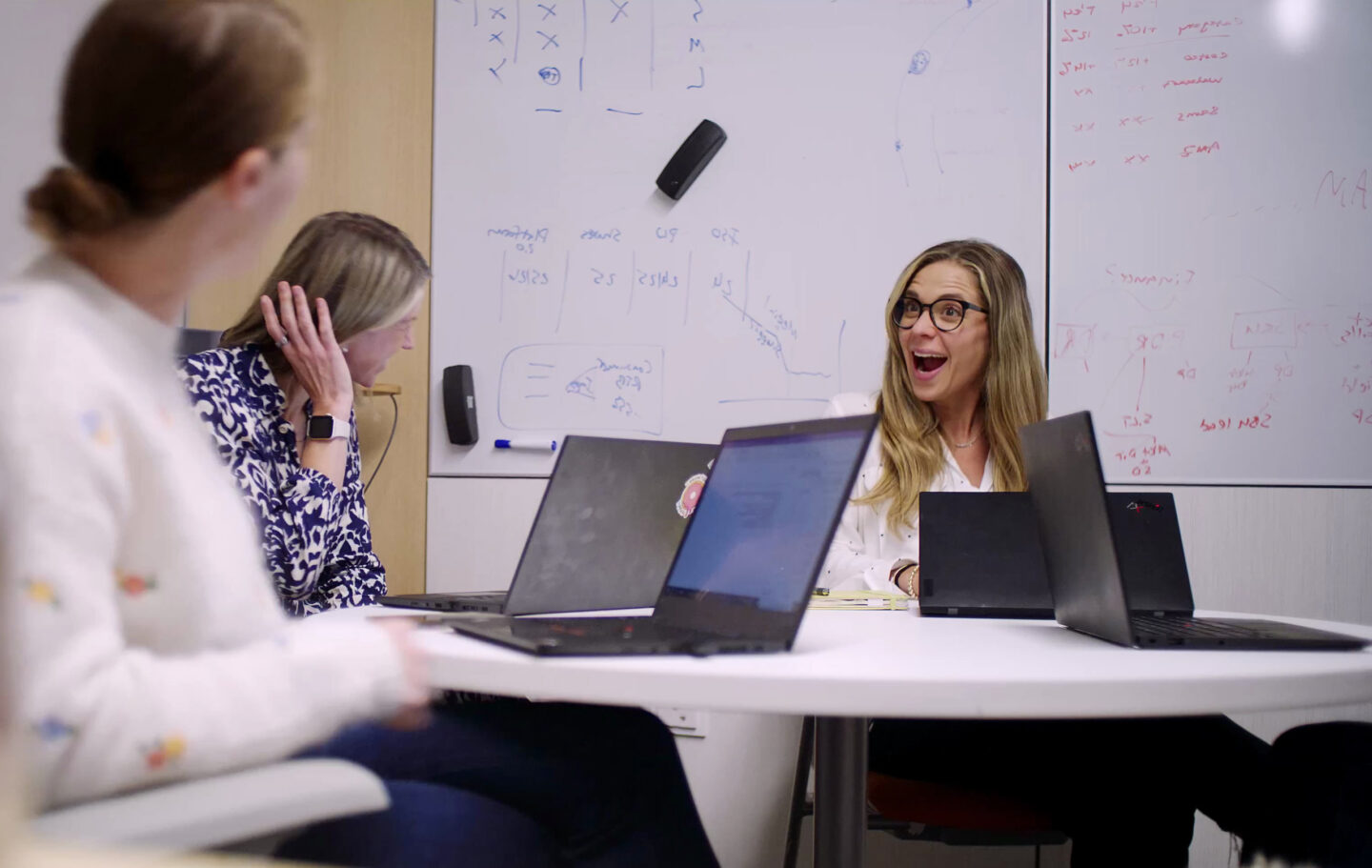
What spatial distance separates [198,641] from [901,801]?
3.76 feet

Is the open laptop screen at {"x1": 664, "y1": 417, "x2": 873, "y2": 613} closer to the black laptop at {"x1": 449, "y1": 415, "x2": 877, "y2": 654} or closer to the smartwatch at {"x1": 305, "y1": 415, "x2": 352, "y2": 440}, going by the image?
the black laptop at {"x1": 449, "y1": 415, "x2": 877, "y2": 654}

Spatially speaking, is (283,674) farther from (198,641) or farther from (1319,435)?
(1319,435)

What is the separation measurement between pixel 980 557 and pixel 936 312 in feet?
3.18

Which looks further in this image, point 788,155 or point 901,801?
point 788,155

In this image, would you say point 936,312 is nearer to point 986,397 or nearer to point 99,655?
point 986,397

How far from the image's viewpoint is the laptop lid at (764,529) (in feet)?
3.58

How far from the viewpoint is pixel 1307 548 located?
2.80 m

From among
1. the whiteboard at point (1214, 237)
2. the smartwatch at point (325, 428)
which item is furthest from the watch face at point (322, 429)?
the whiteboard at point (1214, 237)

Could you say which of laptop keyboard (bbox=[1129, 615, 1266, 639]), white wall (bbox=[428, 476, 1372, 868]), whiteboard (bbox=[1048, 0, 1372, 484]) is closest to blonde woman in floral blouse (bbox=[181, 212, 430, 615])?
white wall (bbox=[428, 476, 1372, 868])

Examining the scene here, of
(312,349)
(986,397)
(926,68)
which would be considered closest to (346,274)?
(312,349)

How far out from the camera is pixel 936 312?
2.43 m

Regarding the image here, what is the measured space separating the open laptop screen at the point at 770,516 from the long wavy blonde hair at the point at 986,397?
0.96 metres

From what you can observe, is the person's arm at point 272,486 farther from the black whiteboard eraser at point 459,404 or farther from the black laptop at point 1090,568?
the black laptop at point 1090,568

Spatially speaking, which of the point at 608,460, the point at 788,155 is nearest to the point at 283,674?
the point at 608,460
